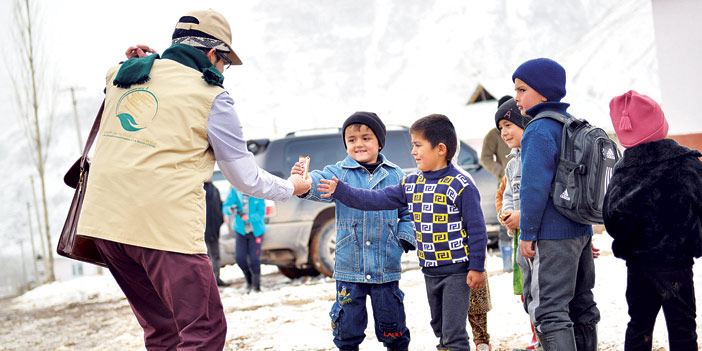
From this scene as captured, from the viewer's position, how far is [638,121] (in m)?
3.49

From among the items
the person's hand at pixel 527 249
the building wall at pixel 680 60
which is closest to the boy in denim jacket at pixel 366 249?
the person's hand at pixel 527 249

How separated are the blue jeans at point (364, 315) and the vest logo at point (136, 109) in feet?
5.82

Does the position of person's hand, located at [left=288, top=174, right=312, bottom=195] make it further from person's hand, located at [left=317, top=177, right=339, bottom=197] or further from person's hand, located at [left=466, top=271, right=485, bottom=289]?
person's hand, located at [left=466, top=271, right=485, bottom=289]

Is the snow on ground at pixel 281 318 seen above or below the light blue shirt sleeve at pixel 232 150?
below

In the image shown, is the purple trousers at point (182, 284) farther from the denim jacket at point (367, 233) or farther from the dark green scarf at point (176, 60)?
the denim jacket at point (367, 233)

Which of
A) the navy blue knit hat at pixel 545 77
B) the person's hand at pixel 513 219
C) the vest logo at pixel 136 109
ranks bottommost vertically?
the person's hand at pixel 513 219

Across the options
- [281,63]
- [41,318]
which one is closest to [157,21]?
[281,63]

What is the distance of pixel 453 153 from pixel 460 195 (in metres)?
0.33

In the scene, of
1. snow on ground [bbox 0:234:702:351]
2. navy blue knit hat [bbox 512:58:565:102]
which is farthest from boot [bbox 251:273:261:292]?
navy blue knit hat [bbox 512:58:565:102]

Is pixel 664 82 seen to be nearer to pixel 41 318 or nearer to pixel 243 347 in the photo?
pixel 243 347

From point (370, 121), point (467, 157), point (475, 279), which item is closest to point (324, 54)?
point (467, 157)

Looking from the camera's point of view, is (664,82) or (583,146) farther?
(664,82)

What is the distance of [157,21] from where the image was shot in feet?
472

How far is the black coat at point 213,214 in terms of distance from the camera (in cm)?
997
